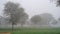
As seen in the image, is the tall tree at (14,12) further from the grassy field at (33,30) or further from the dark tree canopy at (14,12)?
the grassy field at (33,30)

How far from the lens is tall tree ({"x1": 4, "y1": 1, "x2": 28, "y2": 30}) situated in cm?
220

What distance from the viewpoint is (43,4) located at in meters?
2.20

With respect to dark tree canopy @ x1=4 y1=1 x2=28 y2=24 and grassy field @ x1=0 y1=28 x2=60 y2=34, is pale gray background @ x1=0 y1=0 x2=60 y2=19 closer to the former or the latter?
dark tree canopy @ x1=4 y1=1 x2=28 y2=24

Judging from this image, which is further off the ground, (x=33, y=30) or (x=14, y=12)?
(x=14, y=12)

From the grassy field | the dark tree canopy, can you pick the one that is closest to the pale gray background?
the dark tree canopy

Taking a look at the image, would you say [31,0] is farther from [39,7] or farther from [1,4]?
[1,4]

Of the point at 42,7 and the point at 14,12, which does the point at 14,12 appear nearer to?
the point at 14,12

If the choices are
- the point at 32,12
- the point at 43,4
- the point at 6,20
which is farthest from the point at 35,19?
the point at 6,20

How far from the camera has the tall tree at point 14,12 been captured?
2.20 meters

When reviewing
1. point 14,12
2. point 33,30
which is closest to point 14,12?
point 14,12

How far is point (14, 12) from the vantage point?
7.23ft

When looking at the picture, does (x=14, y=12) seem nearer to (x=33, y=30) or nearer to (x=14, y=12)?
(x=14, y=12)

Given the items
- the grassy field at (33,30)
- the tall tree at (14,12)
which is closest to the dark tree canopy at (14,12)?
the tall tree at (14,12)

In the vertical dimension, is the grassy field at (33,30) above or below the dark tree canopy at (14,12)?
below
